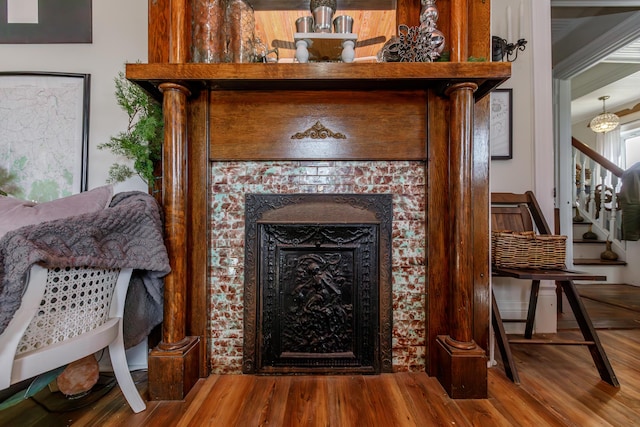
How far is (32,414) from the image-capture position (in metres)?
1.23

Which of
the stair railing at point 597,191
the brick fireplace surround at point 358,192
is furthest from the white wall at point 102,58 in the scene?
the stair railing at point 597,191

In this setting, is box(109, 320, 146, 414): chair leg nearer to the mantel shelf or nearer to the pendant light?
the mantel shelf

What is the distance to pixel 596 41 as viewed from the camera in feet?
10.9

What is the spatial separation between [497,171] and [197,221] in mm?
2022

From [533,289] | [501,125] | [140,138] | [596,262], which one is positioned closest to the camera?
[140,138]

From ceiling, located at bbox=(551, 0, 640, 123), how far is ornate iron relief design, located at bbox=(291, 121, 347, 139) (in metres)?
2.48

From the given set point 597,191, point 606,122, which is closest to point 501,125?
point 597,191

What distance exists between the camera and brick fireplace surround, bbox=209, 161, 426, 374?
1547 millimetres

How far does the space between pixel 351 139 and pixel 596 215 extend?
4721 millimetres

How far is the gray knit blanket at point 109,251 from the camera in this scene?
2.87 ft

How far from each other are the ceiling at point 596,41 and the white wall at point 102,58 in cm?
314

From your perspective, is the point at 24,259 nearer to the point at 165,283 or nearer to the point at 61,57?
the point at 165,283

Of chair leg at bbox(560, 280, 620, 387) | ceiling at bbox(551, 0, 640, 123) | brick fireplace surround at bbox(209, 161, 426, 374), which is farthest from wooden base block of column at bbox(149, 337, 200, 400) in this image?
ceiling at bbox(551, 0, 640, 123)

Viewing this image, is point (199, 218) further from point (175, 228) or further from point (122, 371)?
point (122, 371)
